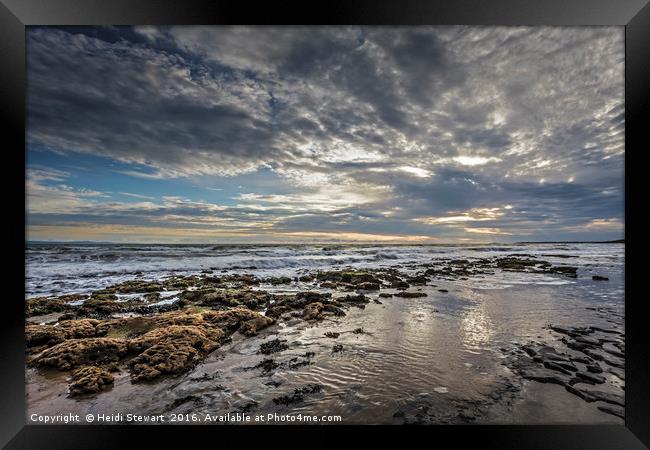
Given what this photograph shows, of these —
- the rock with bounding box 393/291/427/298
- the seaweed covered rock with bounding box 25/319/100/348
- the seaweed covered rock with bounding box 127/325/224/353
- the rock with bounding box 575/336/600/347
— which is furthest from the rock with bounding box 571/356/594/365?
the seaweed covered rock with bounding box 25/319/100/348

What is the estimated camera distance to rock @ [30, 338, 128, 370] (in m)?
4.02

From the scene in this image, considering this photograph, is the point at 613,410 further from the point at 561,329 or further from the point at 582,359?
the point at 561,329

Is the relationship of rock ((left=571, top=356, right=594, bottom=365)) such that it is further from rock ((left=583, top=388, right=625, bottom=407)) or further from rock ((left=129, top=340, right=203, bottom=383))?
rock ((left=129, top=340, right=203, bottom=383))

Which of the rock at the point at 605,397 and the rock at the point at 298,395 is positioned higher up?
the rock at the point at 605,397

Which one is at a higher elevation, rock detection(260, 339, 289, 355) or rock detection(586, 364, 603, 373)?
rock detection(586, 364, 603, 373)

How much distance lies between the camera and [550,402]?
3049mm

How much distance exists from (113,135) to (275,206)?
5742 mm

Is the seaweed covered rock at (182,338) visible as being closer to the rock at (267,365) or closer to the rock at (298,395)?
the rock at (267,365)

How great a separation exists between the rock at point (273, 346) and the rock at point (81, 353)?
2.37 meters

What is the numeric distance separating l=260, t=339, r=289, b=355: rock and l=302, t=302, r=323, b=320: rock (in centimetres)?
148

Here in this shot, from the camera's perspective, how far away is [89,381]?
3.50 meters
